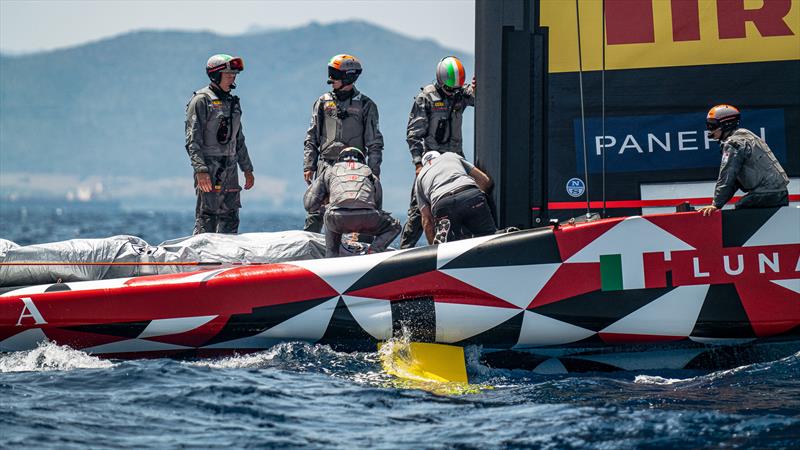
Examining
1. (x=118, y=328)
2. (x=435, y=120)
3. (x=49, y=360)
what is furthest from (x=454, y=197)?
(x=49, y=360)

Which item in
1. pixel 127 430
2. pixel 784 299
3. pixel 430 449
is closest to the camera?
pixel 430 449

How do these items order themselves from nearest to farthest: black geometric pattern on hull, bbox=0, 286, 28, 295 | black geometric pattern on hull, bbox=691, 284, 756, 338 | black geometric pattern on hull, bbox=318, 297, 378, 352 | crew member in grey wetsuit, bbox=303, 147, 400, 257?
1. black geometric pattern on hull, bbox=691, 284, 756, 338
2. black geometric pattern on hull, bbox=318, 297, 378, 352
3. black geometric pattern on hull, bbox=0, 286, 28, 295
4. crew member in grey wetsuit, bbox=303, 147, 400, 257

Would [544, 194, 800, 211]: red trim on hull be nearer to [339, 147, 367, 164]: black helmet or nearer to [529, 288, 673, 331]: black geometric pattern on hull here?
[529, 288, 673, 331]: black geometric pattern on hull

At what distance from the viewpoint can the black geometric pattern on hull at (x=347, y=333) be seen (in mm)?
6879

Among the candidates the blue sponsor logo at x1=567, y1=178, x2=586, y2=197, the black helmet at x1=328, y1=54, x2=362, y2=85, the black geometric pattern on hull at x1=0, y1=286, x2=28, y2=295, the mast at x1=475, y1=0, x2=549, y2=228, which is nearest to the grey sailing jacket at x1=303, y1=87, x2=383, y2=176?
the black helmet at x1=328, y1=54, x2=362, y2=85

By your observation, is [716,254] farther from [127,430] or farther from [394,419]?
[127,430]

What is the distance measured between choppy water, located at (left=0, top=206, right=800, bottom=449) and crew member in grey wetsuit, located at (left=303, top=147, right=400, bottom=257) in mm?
1174

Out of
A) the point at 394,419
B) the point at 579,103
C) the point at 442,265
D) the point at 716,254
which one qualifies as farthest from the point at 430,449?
the point at 579,103

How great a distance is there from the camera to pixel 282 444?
203 inches

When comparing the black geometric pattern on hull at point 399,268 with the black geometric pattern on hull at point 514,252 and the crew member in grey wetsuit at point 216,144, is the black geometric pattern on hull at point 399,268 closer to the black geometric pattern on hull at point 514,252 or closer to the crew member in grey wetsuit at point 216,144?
the black geometric pattern on hull at point 514,252

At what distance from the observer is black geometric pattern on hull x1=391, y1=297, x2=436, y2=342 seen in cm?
682

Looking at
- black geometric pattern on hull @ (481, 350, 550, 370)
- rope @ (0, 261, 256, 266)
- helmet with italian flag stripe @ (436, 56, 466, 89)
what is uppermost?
helmet with italian flag stripe @ (436, 56, 466, 89)

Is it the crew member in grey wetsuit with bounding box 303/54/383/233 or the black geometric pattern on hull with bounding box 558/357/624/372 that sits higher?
the crew member in grey wetsuit with bounding box 303/54/383/233

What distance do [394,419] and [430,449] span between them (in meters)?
0.60
